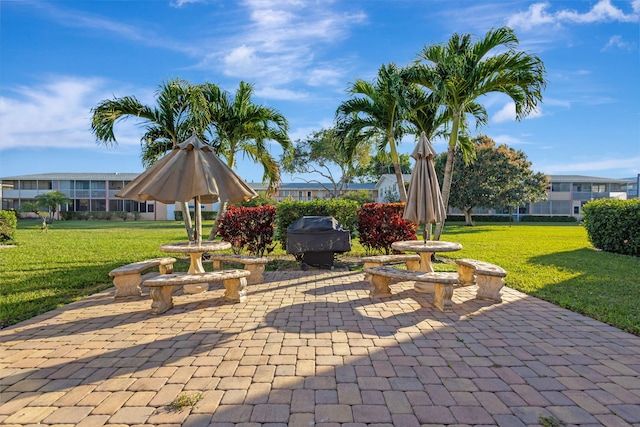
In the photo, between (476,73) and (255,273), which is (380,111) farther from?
(255,273)

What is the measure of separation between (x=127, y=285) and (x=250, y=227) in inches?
146

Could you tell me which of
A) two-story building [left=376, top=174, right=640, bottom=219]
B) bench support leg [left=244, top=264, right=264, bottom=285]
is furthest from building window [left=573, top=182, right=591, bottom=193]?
bench support leg [left=244, top=264, right=264, bottom=285]

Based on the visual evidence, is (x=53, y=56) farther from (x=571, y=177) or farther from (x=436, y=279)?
(x=571, y=177)

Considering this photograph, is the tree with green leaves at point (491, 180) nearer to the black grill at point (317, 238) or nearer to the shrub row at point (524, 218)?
the shrub row at point (524, 218)

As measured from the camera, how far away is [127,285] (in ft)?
17.7

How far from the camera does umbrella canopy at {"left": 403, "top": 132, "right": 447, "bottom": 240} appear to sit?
5.75 meters

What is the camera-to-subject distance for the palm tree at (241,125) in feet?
29.1

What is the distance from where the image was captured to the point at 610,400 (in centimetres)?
245

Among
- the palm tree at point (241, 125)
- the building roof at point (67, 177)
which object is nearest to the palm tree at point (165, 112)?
the palm tree at point (241, 125)

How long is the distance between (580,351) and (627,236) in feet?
33.2

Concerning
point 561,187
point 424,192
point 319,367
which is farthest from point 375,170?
point 319,367

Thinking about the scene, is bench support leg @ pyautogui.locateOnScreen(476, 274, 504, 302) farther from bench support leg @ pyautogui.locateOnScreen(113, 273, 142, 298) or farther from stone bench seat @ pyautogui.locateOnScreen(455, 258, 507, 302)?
bench support leg @ pyautogui.locateOnScreen(113, 273, 142, 298)

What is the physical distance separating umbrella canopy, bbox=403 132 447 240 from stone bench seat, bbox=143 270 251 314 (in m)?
3.07

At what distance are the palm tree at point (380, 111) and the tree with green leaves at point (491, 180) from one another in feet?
61.8
